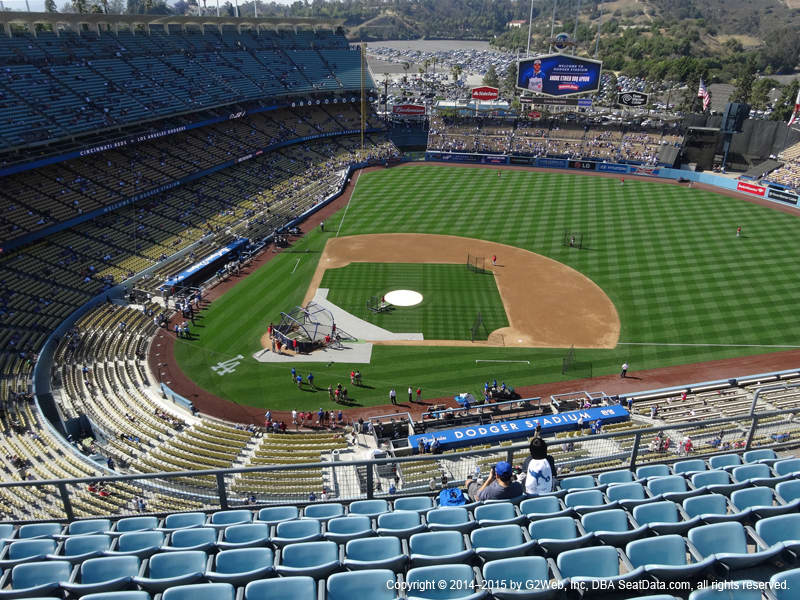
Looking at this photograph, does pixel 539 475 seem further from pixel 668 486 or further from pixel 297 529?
pixel 297 529

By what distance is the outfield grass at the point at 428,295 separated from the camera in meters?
39.7

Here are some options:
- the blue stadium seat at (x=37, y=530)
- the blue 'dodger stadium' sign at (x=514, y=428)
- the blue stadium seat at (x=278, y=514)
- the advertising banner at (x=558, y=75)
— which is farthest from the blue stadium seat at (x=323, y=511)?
the advertising banner at (x=558, y=75)

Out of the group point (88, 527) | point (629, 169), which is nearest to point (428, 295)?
point (88, 527)

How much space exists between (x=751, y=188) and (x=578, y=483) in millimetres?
64865

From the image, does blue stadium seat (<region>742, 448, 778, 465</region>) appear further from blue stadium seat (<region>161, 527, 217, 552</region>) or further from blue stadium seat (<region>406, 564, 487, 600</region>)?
blue stadium seat (<region>161, 527, 217, 552</region>)

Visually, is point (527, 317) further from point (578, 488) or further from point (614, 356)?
point (578, 488)

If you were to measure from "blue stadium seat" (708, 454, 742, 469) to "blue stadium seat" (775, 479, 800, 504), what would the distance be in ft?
7.43

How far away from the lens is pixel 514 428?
27.2m

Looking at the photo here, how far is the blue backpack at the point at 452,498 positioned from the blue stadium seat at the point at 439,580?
288 centimetres

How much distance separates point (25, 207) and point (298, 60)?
51.3 m

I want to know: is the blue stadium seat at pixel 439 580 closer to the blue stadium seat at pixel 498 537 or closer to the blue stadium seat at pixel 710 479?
the blue stadium seat at pixel 498 537

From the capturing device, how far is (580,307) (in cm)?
4181

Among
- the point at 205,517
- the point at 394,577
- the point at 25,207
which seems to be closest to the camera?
the point at 394,577

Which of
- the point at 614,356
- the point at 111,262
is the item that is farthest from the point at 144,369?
the point at 614,356
